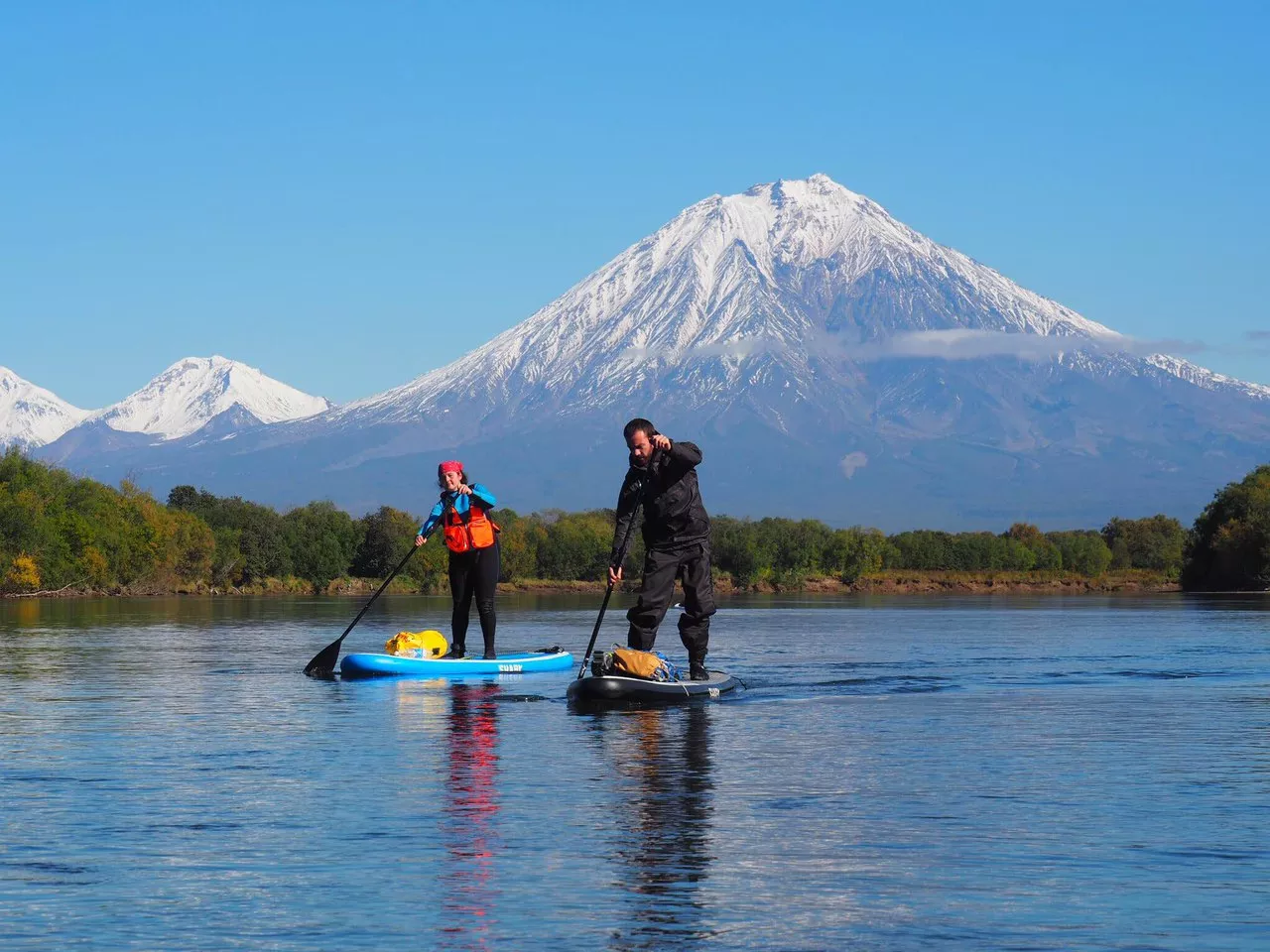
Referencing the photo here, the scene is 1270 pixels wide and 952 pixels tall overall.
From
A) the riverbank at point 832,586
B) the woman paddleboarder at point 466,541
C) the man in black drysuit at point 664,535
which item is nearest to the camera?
the man in black drysuit at point 664,535

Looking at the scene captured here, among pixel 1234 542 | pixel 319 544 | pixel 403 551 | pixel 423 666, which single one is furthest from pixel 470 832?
pixel 403 551

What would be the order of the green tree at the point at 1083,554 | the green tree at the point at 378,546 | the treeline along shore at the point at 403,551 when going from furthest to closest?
the green tree at the point at 1083,554 < the green tree at the point at 378,546 < the treeline along shore at the point at 403,551

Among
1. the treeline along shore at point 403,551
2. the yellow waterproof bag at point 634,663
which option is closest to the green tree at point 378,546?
the treeline along shore at point 403,551

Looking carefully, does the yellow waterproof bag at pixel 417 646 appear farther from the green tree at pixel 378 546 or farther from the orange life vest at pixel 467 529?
the green tree at pixel 378 546

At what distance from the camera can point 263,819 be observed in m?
11.8

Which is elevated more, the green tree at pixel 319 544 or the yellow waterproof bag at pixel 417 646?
the green tree at pixel 319 544

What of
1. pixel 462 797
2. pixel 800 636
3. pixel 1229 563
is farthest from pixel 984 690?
pixel 1229 563

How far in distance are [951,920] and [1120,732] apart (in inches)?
349

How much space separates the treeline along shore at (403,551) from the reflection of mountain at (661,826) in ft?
261

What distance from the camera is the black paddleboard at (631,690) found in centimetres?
1956

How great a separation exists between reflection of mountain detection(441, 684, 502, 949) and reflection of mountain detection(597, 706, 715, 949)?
699 millimetres

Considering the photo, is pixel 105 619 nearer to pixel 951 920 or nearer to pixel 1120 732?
pixel 1120 732

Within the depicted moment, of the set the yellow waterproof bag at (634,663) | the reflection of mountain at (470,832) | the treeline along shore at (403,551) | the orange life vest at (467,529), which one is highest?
the treeline along shore at (403,551)

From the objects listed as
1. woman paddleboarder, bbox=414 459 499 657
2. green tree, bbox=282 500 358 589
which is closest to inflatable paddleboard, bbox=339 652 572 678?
woman paddleboarder, bbox=414 459 499 657
